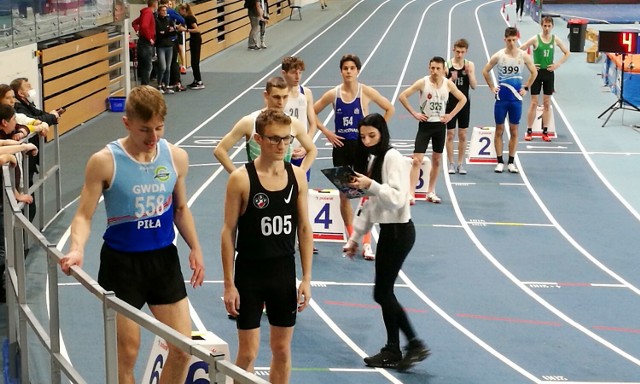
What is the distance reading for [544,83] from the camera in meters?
17.6

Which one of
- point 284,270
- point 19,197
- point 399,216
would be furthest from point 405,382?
point 19,197

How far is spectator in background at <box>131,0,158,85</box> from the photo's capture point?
21.9 metres

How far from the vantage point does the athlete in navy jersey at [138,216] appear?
218 inches

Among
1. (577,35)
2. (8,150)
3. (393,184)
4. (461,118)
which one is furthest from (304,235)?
(577,35)

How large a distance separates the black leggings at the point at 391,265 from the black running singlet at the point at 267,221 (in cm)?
164

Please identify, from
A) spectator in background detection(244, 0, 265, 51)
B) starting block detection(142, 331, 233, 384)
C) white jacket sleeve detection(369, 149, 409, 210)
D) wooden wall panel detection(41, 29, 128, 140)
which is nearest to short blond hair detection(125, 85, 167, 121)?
starting block detection(142, 331, 233, 384)

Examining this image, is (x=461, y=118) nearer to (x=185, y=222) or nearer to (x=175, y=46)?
(x=185, y=222)

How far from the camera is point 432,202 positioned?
1401 centimetres

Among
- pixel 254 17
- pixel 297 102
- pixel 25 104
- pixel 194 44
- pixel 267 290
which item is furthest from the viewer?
pixel 254 17

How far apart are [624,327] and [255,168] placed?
4.58 meters

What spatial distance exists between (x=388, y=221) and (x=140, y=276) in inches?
105

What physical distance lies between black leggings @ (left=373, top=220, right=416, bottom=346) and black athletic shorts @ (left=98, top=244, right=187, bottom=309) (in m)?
2.50

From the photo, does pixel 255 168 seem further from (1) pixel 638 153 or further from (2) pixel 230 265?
(1) pixel 638 153

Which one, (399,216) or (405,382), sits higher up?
(399,216)
